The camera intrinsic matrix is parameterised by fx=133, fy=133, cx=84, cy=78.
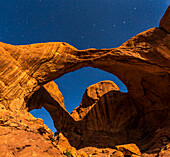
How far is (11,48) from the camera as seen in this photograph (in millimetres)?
12859

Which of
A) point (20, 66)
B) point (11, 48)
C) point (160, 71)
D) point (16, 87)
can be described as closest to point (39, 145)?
point (16, 87)

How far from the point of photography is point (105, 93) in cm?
2423

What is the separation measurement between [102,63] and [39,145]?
436 inches

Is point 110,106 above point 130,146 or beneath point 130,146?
above

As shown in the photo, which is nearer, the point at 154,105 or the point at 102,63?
the point at 102,63

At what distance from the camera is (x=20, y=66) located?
1266cm

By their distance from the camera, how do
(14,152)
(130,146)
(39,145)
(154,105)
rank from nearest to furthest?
(14,152), (39,145), (130,146), (154,105)

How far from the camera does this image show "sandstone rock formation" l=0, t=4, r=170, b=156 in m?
11.2

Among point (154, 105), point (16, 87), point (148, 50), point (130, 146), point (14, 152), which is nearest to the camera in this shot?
point (14, 152)

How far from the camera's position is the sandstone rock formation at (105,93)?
11.2 m

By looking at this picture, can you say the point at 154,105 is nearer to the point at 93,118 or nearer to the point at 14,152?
the point at 93,118

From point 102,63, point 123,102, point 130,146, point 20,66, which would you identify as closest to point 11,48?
point 20,66

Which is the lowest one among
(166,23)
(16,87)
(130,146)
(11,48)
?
(130,146)

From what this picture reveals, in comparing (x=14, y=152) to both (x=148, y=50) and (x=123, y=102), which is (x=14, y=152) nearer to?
(x=148, y=50)
